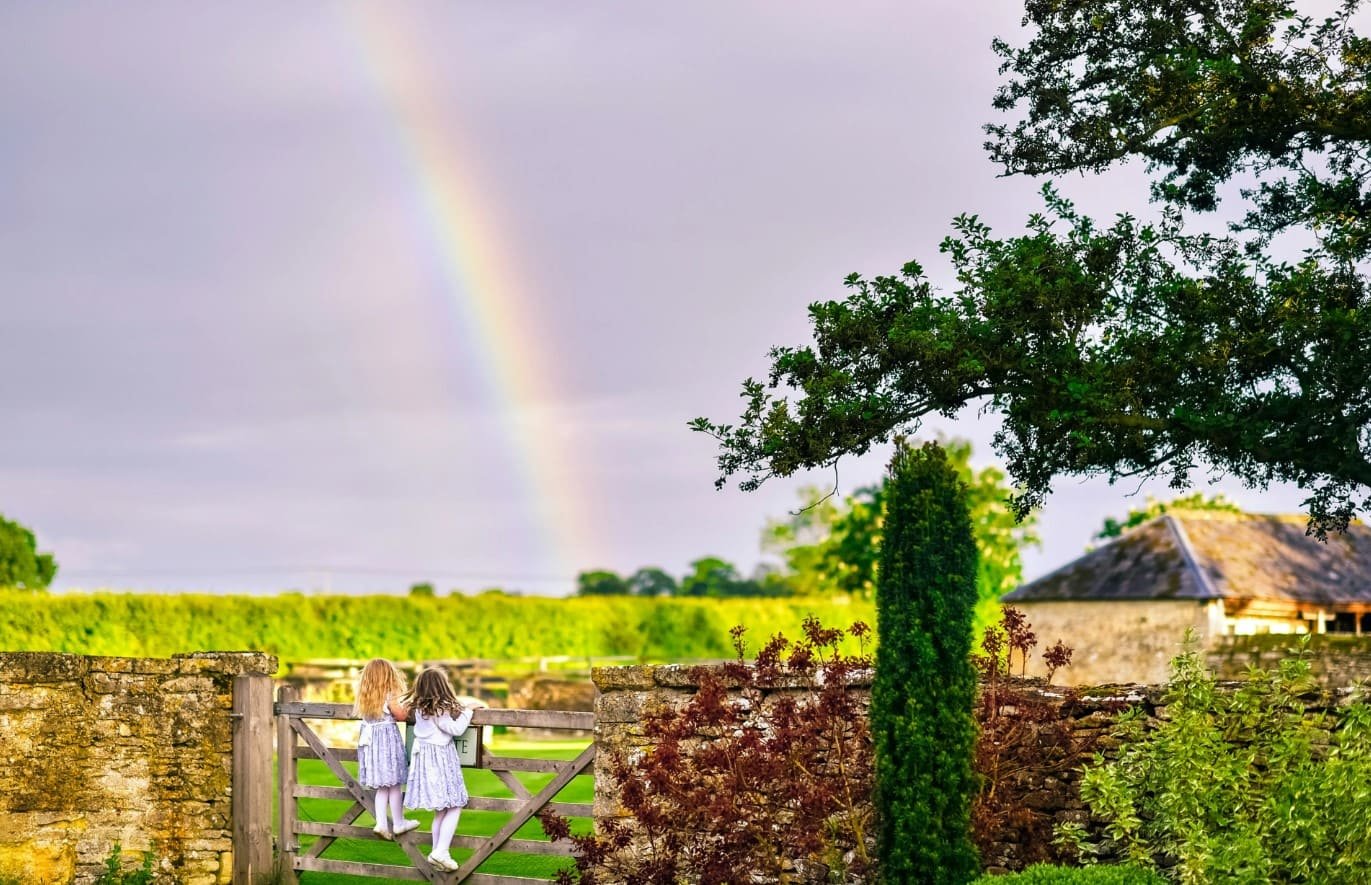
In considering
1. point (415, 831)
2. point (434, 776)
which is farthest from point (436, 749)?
point (415, 831)

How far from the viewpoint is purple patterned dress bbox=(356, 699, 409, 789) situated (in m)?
11.5

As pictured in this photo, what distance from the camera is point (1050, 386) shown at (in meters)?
12.7

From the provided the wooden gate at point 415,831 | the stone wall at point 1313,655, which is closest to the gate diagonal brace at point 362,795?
the wooden gate at point 415,831

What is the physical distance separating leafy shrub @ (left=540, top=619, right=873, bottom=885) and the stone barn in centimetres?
2283

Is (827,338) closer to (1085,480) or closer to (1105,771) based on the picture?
(1085,480)

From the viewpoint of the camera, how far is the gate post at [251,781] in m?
12.4

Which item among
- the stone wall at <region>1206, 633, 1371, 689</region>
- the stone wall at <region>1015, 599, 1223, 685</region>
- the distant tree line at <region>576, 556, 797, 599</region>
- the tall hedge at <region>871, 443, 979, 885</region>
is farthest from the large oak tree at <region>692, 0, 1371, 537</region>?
the distant tree line at <region>576, 556, 797, 599</region>

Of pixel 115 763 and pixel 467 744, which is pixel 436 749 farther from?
pixel 115 763

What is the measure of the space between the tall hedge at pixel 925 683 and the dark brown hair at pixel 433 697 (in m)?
3.53

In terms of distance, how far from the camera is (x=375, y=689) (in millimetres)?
11438

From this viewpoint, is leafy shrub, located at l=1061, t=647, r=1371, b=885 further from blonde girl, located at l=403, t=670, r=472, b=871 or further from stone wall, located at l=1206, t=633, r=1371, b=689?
stone wall, located at l=1206, t=633, r=1371, b=689

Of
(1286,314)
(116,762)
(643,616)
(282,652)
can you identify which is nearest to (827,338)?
(1286,314)

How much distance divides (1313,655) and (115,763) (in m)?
17.8

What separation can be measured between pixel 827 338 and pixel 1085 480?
8.88 feet
